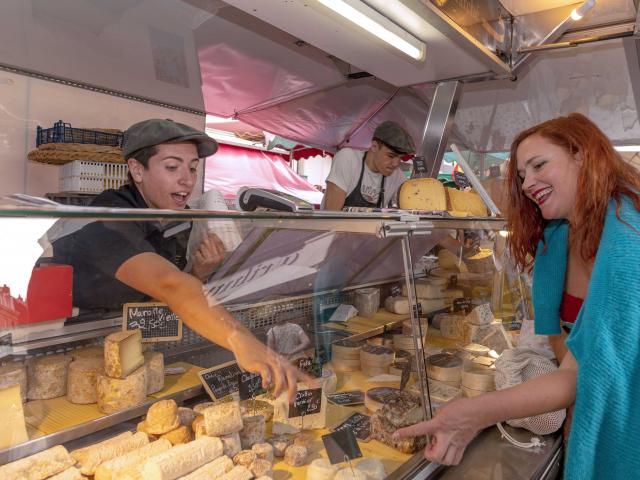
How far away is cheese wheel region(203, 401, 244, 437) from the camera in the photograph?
50.4 inches

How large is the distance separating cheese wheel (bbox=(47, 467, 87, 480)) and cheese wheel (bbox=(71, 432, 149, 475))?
0.07 ft

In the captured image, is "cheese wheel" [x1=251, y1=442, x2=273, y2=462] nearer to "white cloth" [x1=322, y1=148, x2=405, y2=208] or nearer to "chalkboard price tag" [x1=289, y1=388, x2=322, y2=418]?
"chalkboard price tag" [x1=289, y1=388, x2=322, y2=418]

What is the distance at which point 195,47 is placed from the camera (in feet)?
13.9

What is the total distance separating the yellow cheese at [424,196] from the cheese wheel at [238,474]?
1673mm

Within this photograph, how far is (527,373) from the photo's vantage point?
1.91m

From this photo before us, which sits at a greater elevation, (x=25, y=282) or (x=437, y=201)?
(x=437, y=201)

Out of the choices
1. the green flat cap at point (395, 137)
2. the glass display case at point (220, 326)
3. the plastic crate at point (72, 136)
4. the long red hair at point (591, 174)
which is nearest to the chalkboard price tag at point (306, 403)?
the glass display case at point (220, 326)

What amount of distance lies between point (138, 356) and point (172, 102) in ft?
11.4

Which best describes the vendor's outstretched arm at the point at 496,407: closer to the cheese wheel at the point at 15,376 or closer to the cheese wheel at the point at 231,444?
the cheese wheel at the point at 231,444

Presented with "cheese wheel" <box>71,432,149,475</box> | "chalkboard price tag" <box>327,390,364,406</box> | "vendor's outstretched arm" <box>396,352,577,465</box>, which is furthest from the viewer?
"chalkboard price tag" <box>327,390,364,406</box>

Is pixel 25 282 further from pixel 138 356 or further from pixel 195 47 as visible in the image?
pixel 195 47

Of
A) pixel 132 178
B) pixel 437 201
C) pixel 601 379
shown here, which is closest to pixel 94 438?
pixel 132 178

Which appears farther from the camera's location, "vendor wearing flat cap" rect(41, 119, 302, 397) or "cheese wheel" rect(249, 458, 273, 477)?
"cheese wheel" rect(249, 458, 273, 477)

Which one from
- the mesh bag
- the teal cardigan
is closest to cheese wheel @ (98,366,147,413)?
the teal cardigan
